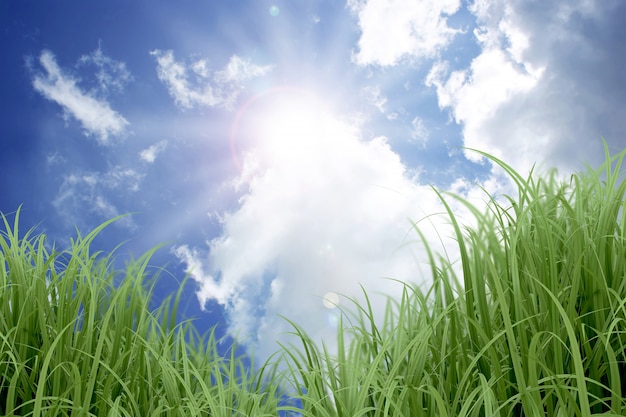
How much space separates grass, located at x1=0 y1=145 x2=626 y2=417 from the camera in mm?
1820

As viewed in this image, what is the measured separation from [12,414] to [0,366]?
9.7 inches

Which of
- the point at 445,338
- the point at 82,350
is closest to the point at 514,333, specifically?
the point at 445,338

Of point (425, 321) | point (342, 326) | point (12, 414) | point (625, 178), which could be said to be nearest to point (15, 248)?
point (12, 414)

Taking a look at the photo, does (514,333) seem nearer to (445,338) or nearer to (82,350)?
(445,338)

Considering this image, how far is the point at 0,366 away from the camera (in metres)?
2.17

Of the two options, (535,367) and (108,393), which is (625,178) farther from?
(108,393)

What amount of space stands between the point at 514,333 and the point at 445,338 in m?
0.25

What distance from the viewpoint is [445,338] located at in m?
2.12

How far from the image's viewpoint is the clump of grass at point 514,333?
1768mm

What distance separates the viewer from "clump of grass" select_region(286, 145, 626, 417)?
1.77 meters

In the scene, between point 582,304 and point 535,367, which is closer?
point 535,367

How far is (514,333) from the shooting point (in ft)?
6.54

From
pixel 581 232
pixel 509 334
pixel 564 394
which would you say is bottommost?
pixel 564 394

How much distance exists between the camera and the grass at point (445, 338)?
1820mm
